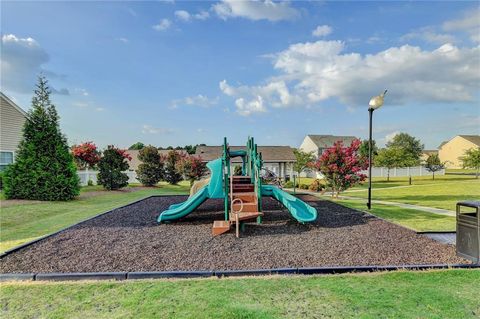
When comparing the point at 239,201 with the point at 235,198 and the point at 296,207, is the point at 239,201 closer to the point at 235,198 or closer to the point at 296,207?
the point at 235,198

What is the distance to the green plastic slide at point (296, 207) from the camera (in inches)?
287

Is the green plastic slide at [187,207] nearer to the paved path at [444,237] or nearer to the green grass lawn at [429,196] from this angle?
the paved path at [444,237]

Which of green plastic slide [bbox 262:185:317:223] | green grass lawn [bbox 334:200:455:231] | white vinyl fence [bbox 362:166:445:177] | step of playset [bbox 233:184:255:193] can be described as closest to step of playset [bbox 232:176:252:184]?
step of playset [bbox 233:184:255:193]

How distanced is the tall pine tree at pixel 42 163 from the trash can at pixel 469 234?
15275mm

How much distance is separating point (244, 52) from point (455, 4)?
8.57 m

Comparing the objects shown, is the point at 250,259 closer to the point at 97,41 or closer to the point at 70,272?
the point at 70,272

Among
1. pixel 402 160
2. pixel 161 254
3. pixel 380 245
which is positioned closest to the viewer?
pixel 161 254

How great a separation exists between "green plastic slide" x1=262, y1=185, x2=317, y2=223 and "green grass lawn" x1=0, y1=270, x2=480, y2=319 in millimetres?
2920

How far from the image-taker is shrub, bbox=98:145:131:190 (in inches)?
801

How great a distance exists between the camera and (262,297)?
11.9 feet

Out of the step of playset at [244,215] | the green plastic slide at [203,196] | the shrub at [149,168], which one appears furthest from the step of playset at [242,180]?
the shrub at [149,168]

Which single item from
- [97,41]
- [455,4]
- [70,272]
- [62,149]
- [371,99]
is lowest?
[70,272]

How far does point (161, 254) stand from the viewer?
5402 mm

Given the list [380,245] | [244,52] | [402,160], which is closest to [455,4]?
[244,52]
